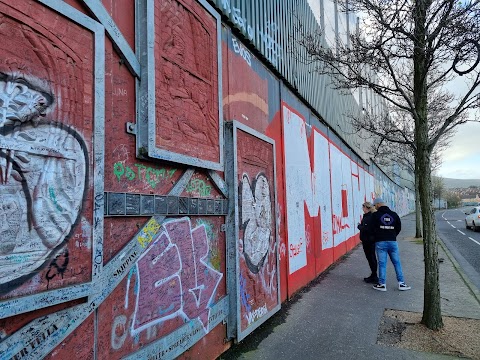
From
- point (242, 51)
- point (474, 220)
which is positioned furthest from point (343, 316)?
point (474, 220)

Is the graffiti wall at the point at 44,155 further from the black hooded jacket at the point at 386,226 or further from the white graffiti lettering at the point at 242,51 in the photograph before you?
the black hooded jacket at the point at 386,226

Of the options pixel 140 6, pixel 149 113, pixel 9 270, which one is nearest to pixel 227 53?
pixel 140 6

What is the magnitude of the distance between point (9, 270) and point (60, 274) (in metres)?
0.31

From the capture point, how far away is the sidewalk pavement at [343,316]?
410 centimetres

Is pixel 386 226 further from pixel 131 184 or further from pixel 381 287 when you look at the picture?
pixel 131 184

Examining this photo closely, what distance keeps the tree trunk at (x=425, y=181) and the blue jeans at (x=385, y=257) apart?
6.53ft

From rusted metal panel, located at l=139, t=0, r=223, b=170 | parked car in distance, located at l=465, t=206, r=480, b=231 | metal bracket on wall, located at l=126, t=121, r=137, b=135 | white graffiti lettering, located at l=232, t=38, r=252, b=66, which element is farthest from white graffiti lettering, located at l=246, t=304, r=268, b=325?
parked car in distance, located at l=465, t=206, r=480, b=231

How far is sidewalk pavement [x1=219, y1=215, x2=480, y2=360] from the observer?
13.4ft

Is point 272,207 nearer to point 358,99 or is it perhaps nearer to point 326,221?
point 326,221

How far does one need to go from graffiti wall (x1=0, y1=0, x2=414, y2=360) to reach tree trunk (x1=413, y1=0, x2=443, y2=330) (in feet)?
6.93

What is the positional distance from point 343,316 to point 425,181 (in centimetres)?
236

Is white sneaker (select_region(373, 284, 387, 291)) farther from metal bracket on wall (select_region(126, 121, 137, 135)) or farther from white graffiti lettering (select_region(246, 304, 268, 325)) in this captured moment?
metal bracket on wall (select_region(126, 121, 137, 135))

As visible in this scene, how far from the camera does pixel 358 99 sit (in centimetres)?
1756

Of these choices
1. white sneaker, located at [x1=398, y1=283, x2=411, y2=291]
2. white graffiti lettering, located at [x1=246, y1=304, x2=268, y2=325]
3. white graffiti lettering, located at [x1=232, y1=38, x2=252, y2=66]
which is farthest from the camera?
white sneaker, located at [x1=398, y1=283, x2=411, y2=291]
